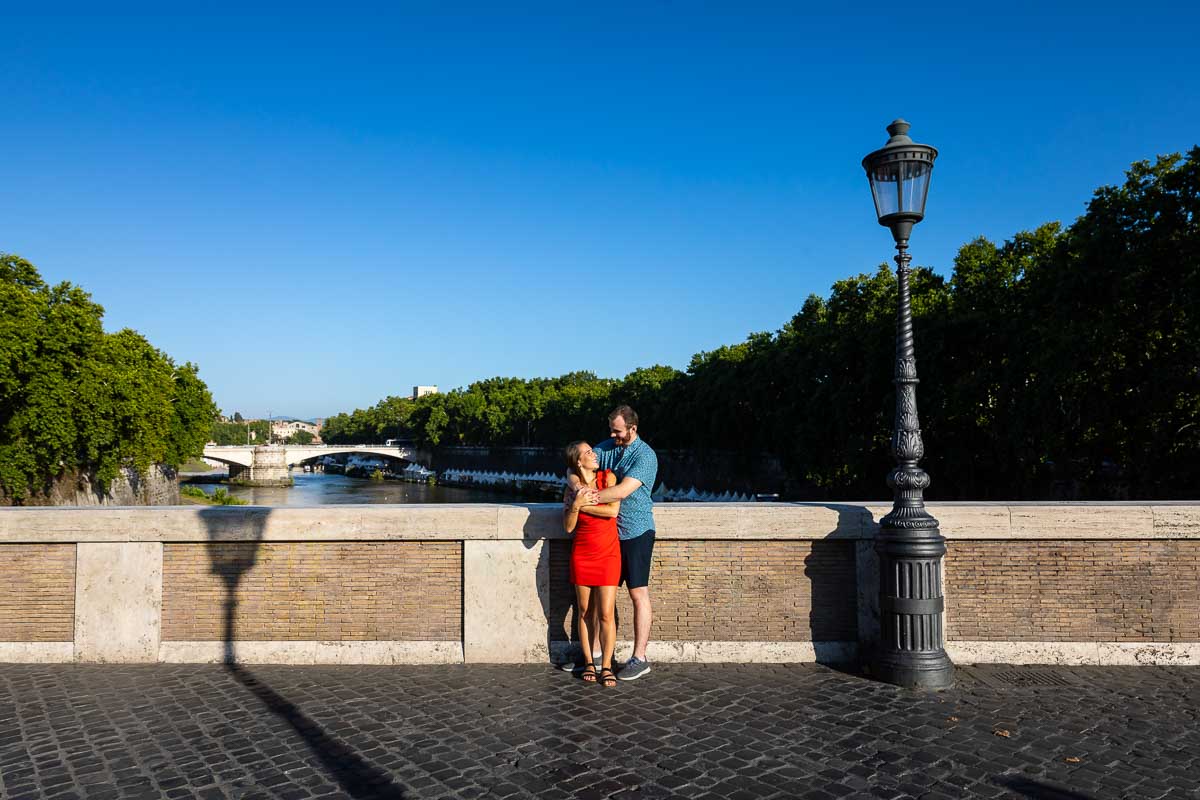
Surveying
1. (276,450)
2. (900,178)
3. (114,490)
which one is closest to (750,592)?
(900,178)

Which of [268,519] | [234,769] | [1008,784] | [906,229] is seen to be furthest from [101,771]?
[906,229]

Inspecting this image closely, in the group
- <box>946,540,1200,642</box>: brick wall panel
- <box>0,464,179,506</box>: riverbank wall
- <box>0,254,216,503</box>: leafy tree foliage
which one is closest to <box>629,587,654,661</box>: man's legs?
<box>946,540,1200,642</box>: brick wall panel

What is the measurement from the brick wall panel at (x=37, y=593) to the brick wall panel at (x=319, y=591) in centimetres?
81

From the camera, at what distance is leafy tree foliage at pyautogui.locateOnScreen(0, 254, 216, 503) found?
31.8m

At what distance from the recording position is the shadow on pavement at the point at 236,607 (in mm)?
4695

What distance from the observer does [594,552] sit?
19.9ft

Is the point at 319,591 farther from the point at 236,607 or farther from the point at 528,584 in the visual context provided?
the point at 528,584

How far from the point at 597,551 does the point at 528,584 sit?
3.21 feet

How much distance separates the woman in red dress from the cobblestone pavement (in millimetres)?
328

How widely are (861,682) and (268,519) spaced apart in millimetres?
4779

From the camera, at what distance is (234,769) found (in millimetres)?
4488

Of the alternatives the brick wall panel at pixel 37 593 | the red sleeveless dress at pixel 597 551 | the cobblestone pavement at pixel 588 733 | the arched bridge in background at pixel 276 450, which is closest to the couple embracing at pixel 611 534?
the red sleeveless dress at pixel 597 551

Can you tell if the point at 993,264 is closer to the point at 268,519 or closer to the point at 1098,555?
the point at 1098,555

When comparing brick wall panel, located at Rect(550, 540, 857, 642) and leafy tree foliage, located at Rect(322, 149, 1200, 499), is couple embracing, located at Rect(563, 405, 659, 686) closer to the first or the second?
brick wall panel, located at Rect(550, 540, 857, 642)
